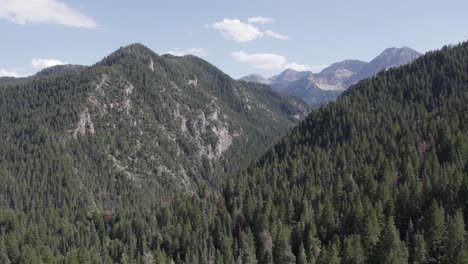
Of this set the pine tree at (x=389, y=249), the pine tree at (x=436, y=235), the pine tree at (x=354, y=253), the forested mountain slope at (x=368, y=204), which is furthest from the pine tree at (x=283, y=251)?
the pine tree at (x=436, y=235)

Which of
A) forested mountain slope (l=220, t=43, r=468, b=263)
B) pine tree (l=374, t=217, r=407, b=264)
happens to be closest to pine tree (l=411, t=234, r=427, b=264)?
forested mountain slope (l=220, t=43, r=468, b=263)

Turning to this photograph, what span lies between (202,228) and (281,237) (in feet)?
150

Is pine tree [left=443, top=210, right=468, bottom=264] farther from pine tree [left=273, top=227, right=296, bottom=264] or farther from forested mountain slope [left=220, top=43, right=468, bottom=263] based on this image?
pine tree [left=273, top=227, right=296, bottom=264]

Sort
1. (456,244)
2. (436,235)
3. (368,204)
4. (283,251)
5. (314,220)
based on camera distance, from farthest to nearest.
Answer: (314,220) < (368,204) < (283,251) < (436,235) < (456,244)

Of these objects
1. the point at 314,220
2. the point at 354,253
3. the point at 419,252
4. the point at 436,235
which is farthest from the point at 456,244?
the point at 314,220

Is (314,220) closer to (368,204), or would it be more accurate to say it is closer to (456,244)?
(368,204)

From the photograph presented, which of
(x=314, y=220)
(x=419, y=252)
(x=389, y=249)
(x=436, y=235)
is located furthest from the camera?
(x=314, y=220)

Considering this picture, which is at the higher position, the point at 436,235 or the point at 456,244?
the point at 436,235

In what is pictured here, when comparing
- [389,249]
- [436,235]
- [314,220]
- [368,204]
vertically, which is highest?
[368,204]

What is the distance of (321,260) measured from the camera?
96.8m

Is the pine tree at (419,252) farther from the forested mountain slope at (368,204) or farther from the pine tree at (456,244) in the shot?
the pine tree at (456,244)

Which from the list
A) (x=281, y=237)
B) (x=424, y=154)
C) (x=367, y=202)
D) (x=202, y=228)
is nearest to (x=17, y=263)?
(x=202, y=228)

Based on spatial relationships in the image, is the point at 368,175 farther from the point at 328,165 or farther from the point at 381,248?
the point at 381,248

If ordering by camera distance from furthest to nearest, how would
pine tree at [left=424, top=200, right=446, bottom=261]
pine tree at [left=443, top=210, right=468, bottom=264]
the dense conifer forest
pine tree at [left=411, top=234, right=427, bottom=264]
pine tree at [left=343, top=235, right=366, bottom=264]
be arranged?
the dense conifer forest, pine tree at [left=424, top=200, right=446, bottom=261], pine tree at [left=343, top=235, right=366, bottom=264], pine tree at [left=411, top=234, right=427, bottom=264], pine tree at [left=443, top=210, right=468, bottom=264]
